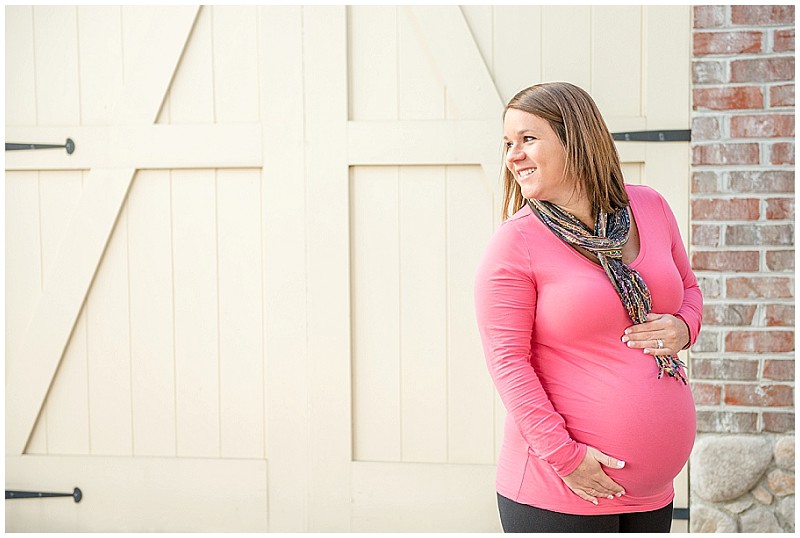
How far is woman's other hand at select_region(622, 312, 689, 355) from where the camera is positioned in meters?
1.80

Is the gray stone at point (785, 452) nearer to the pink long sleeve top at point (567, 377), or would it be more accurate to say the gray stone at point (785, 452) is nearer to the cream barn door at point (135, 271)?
the pink long sleeve top at point (567, 377)

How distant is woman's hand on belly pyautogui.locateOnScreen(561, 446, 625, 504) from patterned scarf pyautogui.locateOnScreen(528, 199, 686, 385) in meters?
0.21

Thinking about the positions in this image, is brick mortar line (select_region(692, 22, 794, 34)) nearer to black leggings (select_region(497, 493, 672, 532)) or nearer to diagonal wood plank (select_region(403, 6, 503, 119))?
diagonal wood plank (select_region(403, 6, 503, 119))

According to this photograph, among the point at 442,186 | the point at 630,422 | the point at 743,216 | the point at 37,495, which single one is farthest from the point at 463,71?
the point at 37,495

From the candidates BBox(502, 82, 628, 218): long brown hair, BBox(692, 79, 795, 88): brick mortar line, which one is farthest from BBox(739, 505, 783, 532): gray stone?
BBox(502, 82, 628, 218): long brown hair

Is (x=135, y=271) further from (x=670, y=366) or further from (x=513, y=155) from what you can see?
(x=670, y=366)

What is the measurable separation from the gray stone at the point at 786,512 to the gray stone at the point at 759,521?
0.7 inches

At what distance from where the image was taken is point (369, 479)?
118 inches

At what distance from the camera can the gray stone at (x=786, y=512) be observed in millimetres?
2744

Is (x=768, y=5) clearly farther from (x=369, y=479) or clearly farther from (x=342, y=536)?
(x=342, y=536)

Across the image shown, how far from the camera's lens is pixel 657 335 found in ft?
5.96

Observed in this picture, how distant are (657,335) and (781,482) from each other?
4.12 ft

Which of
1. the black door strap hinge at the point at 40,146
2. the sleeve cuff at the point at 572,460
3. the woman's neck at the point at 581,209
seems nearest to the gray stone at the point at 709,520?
the sleeve cuff at the point at 572,460

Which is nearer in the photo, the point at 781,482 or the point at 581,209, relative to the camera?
the point at 581,209
